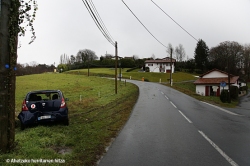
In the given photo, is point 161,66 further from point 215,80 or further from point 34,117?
point 34,117

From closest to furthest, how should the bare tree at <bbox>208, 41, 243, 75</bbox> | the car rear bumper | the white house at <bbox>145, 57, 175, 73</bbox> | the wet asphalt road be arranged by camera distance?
1. the wet asphalt road
2. the car rear bumper
3. the bare tree at <bbox>208, 41, 243, 75</bbox>
4. the white house at <bbox>145, 57, 175, 73</bbox>

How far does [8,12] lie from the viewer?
16.7ft

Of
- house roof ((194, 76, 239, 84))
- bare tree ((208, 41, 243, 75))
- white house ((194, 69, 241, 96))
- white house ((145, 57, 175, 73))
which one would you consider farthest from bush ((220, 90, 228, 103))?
white house ((145, 57, 175, 73))

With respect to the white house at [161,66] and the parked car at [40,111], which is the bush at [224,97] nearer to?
the parked car at [40,111]

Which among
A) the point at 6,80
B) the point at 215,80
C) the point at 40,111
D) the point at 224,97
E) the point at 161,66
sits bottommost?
the point at 224,97

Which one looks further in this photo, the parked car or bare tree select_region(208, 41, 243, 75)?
bare tree select_region(208, 41, 243, 75)

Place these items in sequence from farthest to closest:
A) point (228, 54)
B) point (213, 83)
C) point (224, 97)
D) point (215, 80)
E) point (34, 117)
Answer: point (228, 54) → point (215, 80) → point (213, 83) → point (224, 97) → point (34, 117)

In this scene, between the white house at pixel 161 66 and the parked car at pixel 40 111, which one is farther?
the white house at pixel 161 66

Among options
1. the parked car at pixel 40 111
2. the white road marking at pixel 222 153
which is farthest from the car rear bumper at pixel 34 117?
the white road marking at pixel 222 153

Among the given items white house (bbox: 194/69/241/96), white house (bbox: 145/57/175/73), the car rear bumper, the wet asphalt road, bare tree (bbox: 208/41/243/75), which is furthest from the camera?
white house (bbox: 145/57/175/73)

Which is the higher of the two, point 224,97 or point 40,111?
point 40,111

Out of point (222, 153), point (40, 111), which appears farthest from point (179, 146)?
point (40, 111)

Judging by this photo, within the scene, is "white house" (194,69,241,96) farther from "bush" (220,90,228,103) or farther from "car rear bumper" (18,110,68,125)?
"car rear bumper" (18,110,68,125)

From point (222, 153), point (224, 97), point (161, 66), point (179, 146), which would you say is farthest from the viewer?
point (161, 66)
